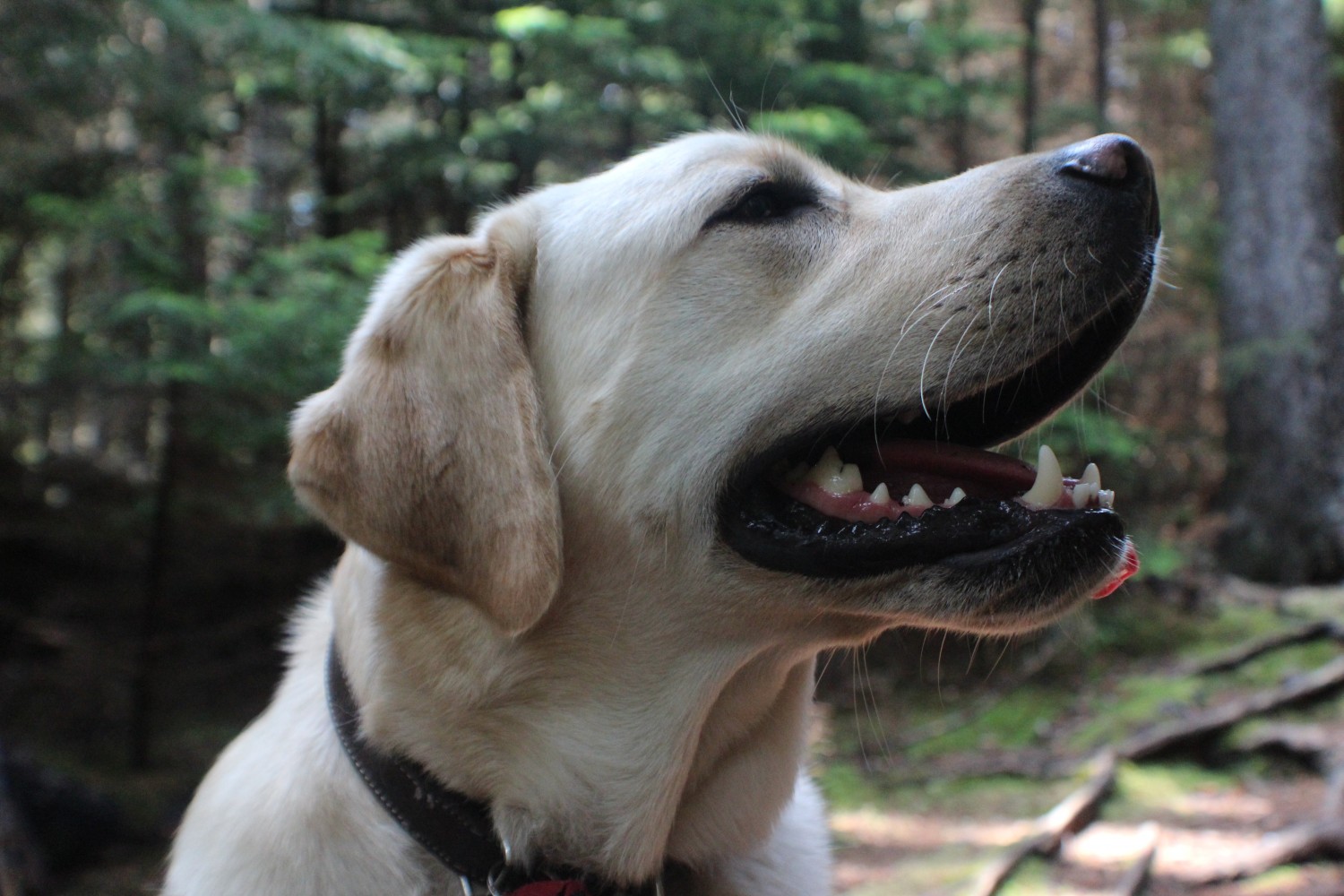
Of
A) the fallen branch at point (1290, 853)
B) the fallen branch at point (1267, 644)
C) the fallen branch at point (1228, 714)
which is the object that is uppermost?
the fallen branch at point (1290, 853)

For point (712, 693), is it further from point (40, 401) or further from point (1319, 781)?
point (40, 401)

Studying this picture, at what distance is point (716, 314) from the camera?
2.42 meters

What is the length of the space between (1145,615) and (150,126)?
839 centimetres

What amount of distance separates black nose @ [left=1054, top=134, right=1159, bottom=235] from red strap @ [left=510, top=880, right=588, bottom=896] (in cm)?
186

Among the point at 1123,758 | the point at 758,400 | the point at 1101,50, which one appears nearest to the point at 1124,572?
the point at 758,400

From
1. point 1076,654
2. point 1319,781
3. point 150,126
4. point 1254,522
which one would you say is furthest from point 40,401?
point 1254,522

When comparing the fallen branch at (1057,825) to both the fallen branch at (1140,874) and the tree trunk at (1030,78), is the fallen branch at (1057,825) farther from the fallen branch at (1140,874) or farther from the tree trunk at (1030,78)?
the tree trunk at (1030,78)

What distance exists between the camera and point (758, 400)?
90.9 inches

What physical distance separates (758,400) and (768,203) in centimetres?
59

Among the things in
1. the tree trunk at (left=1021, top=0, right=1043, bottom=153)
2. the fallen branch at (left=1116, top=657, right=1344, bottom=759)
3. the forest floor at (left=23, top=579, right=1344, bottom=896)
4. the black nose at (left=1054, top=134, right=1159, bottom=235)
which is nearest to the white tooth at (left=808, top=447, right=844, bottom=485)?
the black nose at (left=1054, top=134, right=1159, bottom=235)

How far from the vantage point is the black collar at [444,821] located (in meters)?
2.16

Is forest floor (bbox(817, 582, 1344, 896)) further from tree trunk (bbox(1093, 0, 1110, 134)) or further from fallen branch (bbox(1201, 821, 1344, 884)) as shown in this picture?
tree trunk (bbox(1093, 0, 1110, 134))

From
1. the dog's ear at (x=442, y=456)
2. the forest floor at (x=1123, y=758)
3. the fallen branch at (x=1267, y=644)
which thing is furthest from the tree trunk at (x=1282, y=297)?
the dog's ear at (x=442, y=456)

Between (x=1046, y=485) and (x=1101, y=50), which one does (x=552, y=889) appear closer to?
(x=1046, y=485)
